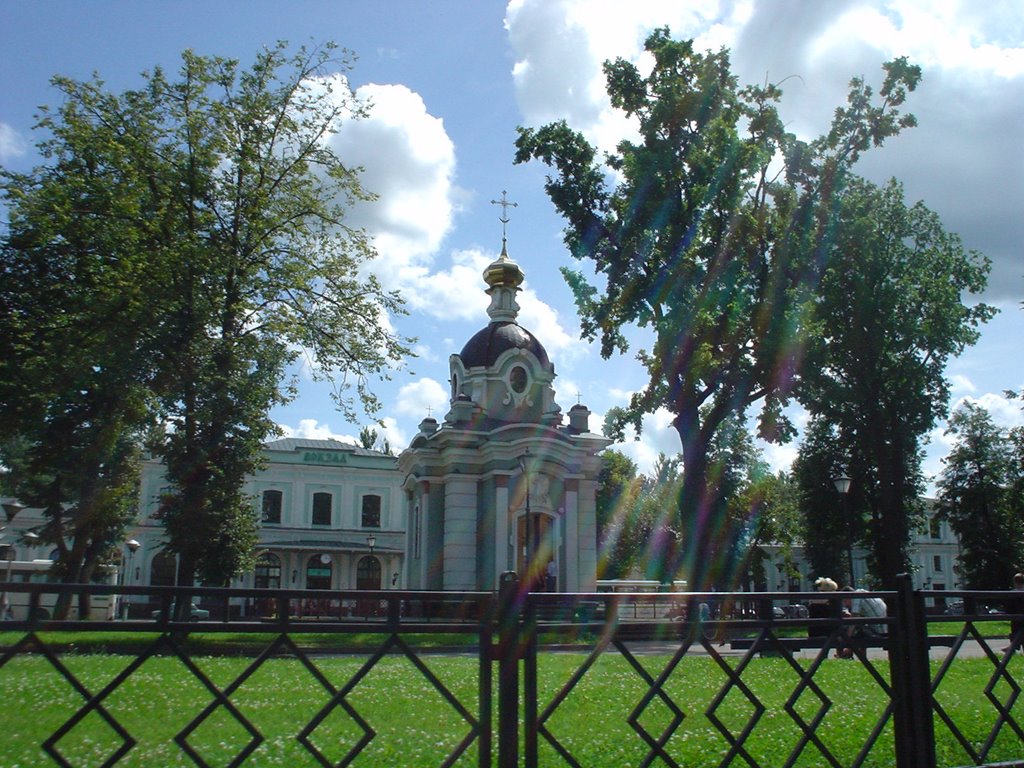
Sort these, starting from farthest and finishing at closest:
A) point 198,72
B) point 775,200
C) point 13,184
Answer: point 775,200 < point 198,72 < point 13,184

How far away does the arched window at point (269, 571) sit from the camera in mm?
48469

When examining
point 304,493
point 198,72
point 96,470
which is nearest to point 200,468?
point 96,470

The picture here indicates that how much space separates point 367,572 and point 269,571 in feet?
18.2

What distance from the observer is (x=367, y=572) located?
50.8m

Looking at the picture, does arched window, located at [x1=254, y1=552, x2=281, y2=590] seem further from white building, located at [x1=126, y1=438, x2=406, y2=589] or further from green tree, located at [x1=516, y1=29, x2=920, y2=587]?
green tree, located at [x1=516, y1=29, x2=920, y2=587]

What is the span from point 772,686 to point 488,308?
2782 cm

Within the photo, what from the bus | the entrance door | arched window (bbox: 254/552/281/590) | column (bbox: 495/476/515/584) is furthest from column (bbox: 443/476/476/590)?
arched window (bbox: 254/552/281/590)

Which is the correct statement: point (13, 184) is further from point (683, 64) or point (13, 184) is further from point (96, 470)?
point (683, 64)

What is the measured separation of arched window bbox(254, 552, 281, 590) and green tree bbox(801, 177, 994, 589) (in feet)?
100

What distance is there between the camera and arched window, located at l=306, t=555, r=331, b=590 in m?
49.5

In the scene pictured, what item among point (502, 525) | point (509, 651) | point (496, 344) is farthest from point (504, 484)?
A: point (509, 651)

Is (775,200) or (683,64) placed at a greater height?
(683,64)

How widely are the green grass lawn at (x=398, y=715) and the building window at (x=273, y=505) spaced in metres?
42.1

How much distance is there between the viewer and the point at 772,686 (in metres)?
9.41
